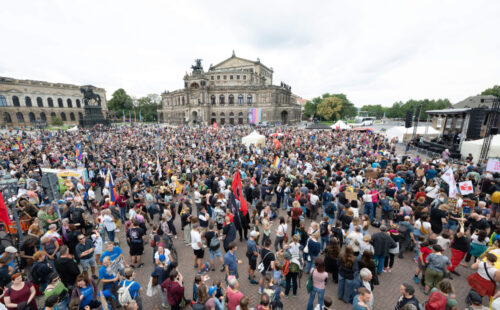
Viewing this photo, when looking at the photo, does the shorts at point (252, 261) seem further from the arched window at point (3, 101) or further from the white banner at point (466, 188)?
the arched window at point (3, 101)

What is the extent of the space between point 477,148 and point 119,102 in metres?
103

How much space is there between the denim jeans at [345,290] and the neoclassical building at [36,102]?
238ft

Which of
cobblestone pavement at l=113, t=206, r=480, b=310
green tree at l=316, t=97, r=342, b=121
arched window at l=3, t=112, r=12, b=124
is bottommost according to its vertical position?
cobblestone pavement at l=113, t=206, r=480, b=310

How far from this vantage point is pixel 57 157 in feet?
56.3

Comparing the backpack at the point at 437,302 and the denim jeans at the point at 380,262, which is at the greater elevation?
the backpack at the point at 437,302

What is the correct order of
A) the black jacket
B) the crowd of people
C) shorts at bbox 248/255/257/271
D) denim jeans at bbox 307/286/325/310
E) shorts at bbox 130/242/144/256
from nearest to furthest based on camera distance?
the crowd of people < denim jeans at bbox 307/286/325/310 < the black jacket < shorts at bbox 248/255/257/271 < shorts at bbox 130/242/144/256

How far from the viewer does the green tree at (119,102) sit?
8869 centimetres

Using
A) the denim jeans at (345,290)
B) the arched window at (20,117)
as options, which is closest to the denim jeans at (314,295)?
the denim jeans at (345,290)

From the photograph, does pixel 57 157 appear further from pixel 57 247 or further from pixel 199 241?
pixel 199 241

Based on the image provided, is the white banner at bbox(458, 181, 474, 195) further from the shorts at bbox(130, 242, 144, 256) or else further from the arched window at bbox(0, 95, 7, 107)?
the arched window at bbox(0, 95, 7, 107)

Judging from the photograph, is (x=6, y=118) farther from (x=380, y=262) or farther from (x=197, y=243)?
(x=380, y=262)

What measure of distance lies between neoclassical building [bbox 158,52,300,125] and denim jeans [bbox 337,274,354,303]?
58.3 metres

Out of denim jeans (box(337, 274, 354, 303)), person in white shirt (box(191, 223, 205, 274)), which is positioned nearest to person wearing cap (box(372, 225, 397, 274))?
denim jeans (box(337, 274, 354, 303))

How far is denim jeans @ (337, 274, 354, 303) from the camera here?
5148mm
